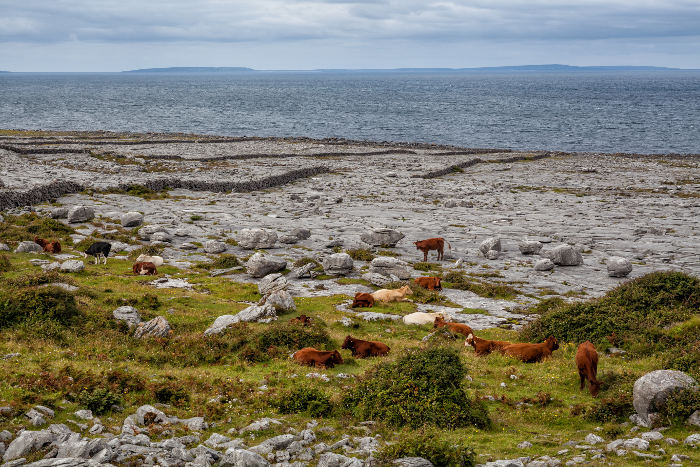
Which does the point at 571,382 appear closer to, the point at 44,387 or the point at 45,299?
the point at 44,387

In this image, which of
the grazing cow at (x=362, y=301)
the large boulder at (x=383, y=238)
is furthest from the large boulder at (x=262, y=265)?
the large boulder at (x=383, y=238)

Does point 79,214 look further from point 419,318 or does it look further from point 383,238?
point 419,318

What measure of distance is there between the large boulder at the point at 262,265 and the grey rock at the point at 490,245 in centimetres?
1118

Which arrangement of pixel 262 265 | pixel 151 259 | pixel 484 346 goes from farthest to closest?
1. pixel 151 259
2. pixel 262 265
3. pixel 484 346

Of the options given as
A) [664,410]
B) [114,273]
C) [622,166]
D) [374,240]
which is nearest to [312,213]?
[374,240]

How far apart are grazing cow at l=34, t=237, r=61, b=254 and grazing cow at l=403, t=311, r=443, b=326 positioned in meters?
19.1

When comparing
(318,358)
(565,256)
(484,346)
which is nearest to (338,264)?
(565,256)

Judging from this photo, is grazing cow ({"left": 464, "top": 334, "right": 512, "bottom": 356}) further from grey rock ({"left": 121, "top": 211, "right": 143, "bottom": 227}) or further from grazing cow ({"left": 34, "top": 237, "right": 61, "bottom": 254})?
grey rock ({"left": 121, "top": 211, "right": 143, "bottom": 227})

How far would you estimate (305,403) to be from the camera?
14828 mm

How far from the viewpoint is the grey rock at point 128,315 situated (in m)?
21.8

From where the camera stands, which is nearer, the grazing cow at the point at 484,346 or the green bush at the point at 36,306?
the grazing cow at the point at 484,346

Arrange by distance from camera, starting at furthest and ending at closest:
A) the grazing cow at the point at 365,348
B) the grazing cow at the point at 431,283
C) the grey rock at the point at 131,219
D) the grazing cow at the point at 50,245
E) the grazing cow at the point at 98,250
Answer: the grey rock at the point at 131,219, the grazing cow at the point at 50,245, the grazing cow at the point at 98,250, the grazing cow at the point at 431,283, the grazing cow at the point at 365,348

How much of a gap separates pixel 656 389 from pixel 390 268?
17.9m

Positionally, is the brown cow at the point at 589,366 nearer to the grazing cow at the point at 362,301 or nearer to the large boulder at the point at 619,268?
the grazing cow at the point at 362,301
